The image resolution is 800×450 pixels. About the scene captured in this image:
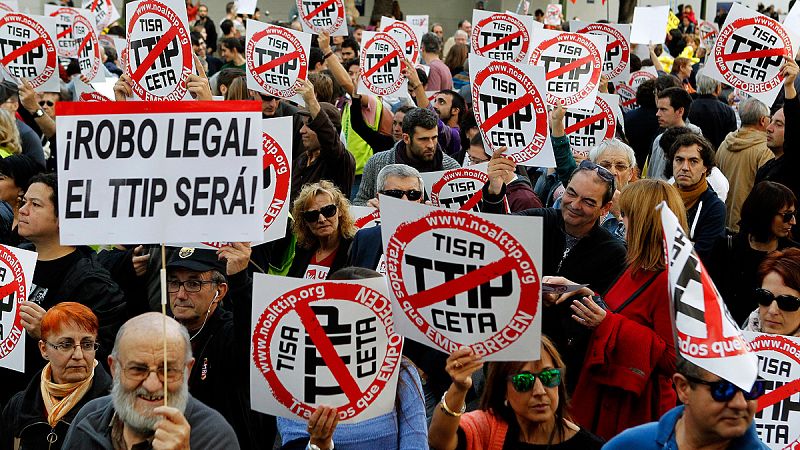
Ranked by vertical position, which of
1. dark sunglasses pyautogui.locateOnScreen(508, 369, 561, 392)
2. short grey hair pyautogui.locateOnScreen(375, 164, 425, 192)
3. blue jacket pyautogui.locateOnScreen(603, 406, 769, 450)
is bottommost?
dark sunglasses pyautogui.locateOnScreen(508, 369, 561, 392)

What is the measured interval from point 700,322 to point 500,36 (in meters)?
9.33

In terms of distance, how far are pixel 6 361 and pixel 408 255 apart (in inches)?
91.0

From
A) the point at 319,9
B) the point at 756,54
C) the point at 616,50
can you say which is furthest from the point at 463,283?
the point at 319,9

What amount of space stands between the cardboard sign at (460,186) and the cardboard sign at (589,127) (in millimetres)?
1802

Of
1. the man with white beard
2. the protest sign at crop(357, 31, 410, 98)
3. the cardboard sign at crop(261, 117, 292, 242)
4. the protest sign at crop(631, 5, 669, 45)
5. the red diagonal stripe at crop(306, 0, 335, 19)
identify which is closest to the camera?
the man with white beard

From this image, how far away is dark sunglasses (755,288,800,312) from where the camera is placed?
5.21 metres

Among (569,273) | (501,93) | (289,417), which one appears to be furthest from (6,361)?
(501,93)

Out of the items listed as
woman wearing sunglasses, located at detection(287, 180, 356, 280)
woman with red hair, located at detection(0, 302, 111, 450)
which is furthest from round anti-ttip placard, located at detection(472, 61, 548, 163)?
woman with red hair, located at detection(0, 302, 111, 450)

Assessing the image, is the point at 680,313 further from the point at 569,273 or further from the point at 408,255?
the point at 569,273

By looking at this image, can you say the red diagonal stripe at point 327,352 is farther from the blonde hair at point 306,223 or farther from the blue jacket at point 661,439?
the blonde hair at point 306,223

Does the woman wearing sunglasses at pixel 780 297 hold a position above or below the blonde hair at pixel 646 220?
below

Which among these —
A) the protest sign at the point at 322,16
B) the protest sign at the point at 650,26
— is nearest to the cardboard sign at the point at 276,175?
the protest sign at the point at 322,16

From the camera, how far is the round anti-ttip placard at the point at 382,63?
12.3 metres

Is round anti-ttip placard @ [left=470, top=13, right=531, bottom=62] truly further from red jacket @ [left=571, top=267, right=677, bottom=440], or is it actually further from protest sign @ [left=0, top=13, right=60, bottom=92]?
red jacket @ [left=571, top=267, right=677, bottom=440]
